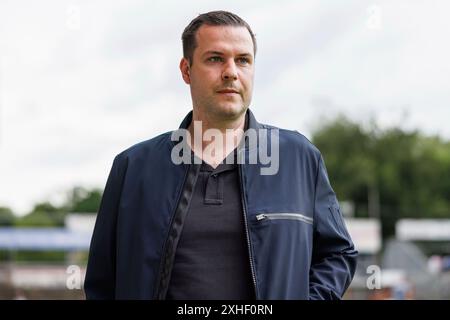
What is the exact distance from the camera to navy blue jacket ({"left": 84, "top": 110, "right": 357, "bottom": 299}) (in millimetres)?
3162

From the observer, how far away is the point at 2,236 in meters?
44.3

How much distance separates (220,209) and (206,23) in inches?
29.8

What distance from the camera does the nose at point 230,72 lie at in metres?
3.27

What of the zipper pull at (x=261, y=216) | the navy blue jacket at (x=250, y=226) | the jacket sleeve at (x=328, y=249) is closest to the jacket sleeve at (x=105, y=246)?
the navy blue jacket at (x=250, y=226)

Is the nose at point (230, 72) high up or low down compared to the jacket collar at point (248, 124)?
up

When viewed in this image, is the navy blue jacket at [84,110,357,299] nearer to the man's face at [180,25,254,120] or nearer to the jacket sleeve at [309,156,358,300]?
the jacket sleeve at [309,156,358,300]

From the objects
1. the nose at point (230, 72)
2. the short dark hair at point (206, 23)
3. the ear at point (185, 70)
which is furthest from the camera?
the ear at point (185, 70)

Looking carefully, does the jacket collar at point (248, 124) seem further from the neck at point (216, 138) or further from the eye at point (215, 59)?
the eye at point (215, 59)

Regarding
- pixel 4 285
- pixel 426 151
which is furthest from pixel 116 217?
pixel 426 151

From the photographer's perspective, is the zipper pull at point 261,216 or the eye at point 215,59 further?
the eye at point 215,59

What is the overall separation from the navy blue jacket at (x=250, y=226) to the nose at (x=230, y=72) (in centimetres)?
26

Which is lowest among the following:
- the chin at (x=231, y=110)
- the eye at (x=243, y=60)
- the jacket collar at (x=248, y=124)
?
the jacket collar at (x=248, y=124)

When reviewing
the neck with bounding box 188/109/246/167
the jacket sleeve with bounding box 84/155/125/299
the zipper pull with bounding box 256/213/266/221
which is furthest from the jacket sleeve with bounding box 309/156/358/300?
the jacket sleeve with bounding box 84/155/125/299
